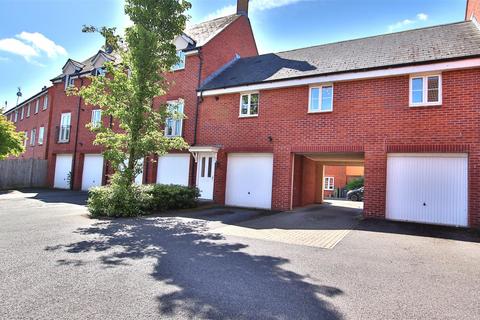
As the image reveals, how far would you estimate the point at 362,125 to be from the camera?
10.5 m

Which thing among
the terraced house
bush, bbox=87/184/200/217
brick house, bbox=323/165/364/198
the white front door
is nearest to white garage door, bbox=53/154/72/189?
the terraced house

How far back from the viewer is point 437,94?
9547 mm

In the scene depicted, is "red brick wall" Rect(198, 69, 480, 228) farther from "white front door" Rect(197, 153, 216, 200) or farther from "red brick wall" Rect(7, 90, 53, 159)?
"red brick wall" Rect(7, 90, 53, 159)

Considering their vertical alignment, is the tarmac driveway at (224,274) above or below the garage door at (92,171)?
below

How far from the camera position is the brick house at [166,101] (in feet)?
49.6

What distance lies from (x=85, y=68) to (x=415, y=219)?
21.8 m

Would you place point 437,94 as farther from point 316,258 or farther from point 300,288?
point 300,288

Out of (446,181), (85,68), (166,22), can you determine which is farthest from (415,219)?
(85,68)

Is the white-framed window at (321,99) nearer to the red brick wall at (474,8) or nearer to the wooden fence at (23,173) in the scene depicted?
the red brick wall at (474,8)

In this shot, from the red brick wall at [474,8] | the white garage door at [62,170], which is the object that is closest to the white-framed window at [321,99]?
the red brick wall at [474,8]

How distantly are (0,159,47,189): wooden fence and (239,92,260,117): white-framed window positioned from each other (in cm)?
1597

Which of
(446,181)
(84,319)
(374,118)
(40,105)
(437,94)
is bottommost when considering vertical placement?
(84,319)

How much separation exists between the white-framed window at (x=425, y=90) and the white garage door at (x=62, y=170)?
1993 centimetres

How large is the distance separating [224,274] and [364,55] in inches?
422
